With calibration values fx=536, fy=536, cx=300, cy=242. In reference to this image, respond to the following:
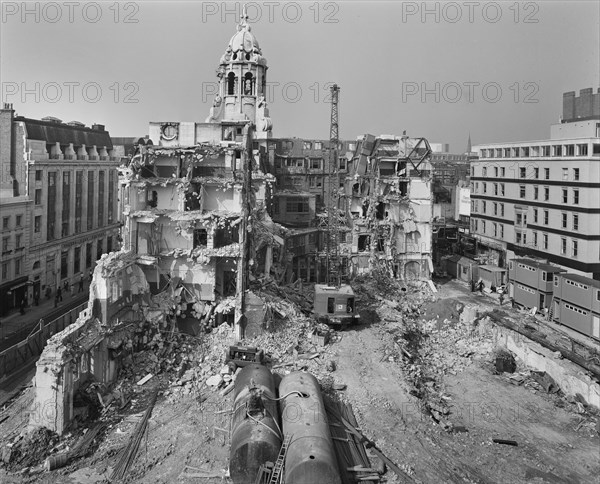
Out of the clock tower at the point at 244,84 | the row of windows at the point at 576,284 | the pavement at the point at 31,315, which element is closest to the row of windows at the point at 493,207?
the row of windows at the point at 576,284

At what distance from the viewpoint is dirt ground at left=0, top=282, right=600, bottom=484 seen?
22.9 meters

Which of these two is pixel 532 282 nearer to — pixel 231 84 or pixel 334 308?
pixel 334 308

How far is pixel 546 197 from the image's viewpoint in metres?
54.7

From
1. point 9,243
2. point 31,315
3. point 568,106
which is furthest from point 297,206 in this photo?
point 568,106

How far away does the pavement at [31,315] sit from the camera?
39969 millimetres

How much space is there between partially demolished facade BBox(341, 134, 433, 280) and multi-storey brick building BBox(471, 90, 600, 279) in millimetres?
10797

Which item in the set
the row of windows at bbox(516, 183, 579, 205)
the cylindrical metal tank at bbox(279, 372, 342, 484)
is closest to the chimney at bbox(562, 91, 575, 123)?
the row of windows at bbox(516, 183, 579, 205)

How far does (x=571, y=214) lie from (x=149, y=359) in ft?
132

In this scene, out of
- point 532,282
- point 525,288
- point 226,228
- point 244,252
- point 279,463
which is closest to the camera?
point 279,463

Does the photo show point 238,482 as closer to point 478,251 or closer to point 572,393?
point 572,393

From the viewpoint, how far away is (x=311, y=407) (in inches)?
933

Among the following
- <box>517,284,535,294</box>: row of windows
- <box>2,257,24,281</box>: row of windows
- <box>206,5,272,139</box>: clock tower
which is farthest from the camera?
<box>206,5,272,139</box>: clock tower

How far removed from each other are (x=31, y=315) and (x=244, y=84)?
37524mm

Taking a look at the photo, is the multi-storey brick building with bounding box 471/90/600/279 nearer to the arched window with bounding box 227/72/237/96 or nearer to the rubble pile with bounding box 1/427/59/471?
the arched window with bounding box 227/72/237/96
